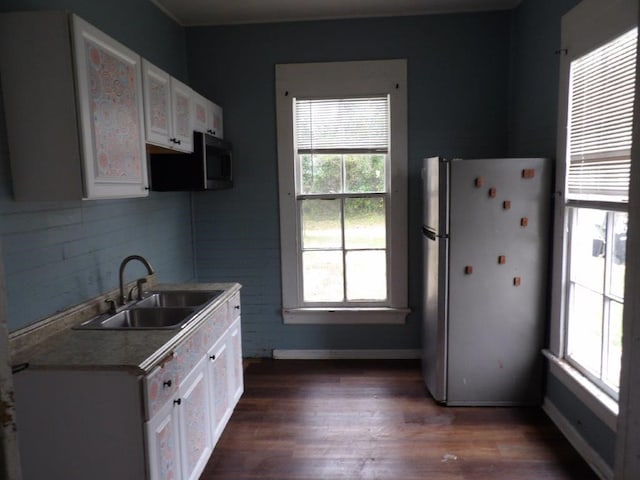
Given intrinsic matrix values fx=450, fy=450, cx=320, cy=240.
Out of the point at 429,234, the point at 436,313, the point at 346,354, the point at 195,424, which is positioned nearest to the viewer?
the point at 195,424

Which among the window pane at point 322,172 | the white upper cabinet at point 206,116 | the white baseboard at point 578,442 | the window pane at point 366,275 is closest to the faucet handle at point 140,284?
the white upper cabinet at point 206,116

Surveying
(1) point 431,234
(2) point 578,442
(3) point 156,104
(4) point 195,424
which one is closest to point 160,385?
(4) point 195,424

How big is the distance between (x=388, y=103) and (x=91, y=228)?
2320 mm

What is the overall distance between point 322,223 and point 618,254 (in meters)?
2.09

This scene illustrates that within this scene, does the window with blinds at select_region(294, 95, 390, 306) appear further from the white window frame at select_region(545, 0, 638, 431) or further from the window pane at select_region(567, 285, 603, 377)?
the window pane at select_region(567, 285, 603, 377)

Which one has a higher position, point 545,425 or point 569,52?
point 569,52

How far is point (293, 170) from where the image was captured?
361cm

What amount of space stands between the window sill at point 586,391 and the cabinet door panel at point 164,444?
1953mm

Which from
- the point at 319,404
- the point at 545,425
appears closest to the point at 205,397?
the point at 319,404

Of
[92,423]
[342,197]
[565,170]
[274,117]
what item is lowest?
[92,423]

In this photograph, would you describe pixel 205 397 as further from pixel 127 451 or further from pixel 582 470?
pixel 582 470

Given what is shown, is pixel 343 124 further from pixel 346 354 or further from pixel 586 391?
pixel 586 391

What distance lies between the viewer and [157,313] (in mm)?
2416

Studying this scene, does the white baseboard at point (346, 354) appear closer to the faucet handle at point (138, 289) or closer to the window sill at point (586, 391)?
the window sill at point (586, 391)
